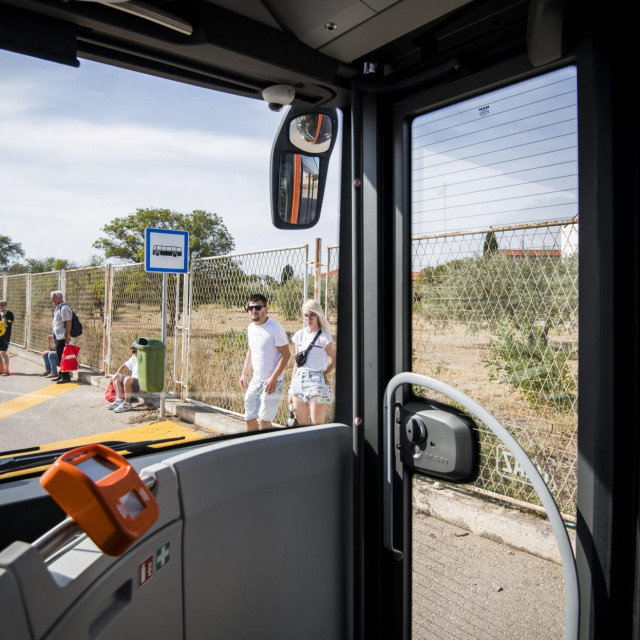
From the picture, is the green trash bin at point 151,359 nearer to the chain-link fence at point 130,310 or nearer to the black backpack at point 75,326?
the chain-link fence at point 130,310

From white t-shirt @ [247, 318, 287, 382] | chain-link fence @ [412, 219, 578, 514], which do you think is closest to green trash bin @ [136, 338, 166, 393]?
chain-link fence @ [412, 219, 578, 514]

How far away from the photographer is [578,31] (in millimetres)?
1326

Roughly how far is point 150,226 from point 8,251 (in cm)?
54

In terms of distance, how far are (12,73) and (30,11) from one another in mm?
161

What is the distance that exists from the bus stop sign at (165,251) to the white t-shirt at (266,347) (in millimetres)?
1305

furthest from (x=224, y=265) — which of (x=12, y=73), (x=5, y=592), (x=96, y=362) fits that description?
(x=5, y=592)

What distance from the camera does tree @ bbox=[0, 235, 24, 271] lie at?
4.48 ft

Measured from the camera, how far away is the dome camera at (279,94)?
5.71 ft

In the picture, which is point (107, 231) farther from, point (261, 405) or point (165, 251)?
point (261, 405)

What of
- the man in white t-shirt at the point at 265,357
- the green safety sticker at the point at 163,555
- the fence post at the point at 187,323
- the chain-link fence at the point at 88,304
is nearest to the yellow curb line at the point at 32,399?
the chain-link fence at the point at 88,304

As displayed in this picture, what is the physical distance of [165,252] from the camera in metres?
1.82

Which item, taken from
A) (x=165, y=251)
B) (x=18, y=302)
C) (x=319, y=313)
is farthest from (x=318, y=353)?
(x=18, y=302)

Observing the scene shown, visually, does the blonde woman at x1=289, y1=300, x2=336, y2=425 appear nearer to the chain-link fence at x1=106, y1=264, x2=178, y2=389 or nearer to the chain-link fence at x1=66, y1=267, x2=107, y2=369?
the chain-link fence at x1=106, y1=264, x2=178, y2=389

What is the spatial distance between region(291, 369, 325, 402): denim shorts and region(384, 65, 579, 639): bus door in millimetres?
354
